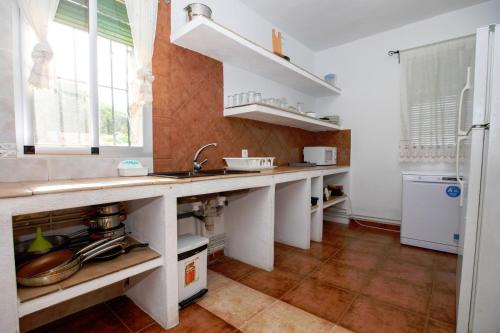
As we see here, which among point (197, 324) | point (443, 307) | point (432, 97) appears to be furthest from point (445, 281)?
point (432, 97)

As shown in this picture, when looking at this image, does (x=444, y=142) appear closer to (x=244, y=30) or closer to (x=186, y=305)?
(x=244, y=30)

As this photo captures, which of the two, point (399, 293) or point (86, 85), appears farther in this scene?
point (399, 293)

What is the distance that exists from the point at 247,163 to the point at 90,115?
48.4 inches

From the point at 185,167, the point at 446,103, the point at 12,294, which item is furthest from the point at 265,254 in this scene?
the point at 446,103

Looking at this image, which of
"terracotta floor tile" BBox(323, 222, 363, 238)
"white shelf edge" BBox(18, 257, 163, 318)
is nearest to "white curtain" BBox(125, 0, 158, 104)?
"white shelf edge" BBox(18, 257, 163, 318)

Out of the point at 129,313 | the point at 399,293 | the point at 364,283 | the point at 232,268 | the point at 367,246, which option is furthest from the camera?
the point at 367,246

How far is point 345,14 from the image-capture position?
274 centimetres

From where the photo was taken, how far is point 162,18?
1832 millimetres

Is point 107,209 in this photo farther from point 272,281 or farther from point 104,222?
point 272,281

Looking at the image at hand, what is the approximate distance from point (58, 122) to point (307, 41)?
321 cm

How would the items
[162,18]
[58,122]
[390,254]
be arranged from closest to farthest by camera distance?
[58,122] → [162,18] → [390,254]

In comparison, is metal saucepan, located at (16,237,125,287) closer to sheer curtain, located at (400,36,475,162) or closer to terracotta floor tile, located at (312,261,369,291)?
terracotta floor tile, located at (312,261,369,291)

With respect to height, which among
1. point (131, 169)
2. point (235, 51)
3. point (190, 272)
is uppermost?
point (235, 51)

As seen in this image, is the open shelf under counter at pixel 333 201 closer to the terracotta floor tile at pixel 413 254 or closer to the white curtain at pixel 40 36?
the terracotta floor tile at pixel 413 254
